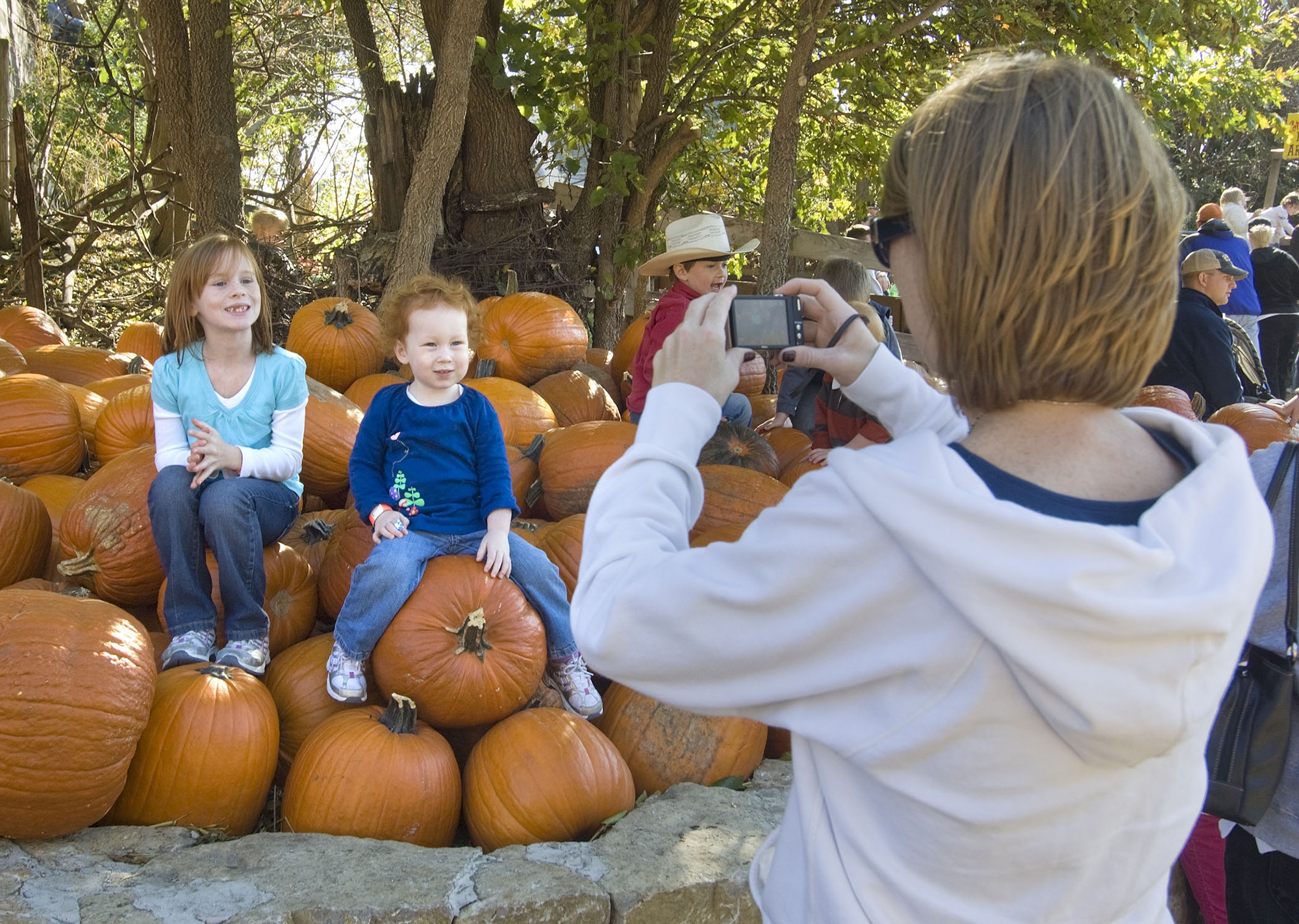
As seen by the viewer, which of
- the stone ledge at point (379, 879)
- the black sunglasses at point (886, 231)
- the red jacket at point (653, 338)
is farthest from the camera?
the red jacket at point (653, 338)

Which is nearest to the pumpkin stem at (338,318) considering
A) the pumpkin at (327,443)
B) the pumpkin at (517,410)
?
the pumpkin at (517,410)

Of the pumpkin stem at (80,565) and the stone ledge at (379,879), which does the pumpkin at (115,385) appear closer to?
the pumpkin stem at (80,565)

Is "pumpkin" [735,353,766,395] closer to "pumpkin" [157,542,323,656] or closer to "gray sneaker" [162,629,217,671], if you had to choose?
"pumpkin" [157,542,323,656]

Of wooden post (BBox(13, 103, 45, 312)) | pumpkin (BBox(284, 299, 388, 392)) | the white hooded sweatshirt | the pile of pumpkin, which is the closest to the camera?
the white hooded sweatshirt

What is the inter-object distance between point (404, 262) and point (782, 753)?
3704 mm

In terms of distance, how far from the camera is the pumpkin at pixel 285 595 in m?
3.34

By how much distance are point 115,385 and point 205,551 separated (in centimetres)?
190

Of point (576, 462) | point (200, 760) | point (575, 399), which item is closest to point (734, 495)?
point (576, 462)

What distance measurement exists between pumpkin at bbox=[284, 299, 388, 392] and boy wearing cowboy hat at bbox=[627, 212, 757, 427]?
137 cm

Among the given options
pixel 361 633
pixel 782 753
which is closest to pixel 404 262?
pixel 361 633

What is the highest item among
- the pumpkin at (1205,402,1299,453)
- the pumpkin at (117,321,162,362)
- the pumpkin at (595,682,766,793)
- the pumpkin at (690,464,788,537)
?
the pumpkin at (117,321,162,362)

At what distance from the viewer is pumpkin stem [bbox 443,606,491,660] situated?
9.58 feet

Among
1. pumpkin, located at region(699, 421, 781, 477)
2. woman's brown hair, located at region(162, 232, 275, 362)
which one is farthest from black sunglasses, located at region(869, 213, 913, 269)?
pumpkin, located at region(699, 421, 781, 477)

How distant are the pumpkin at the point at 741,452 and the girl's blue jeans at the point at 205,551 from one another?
220 centimetres
